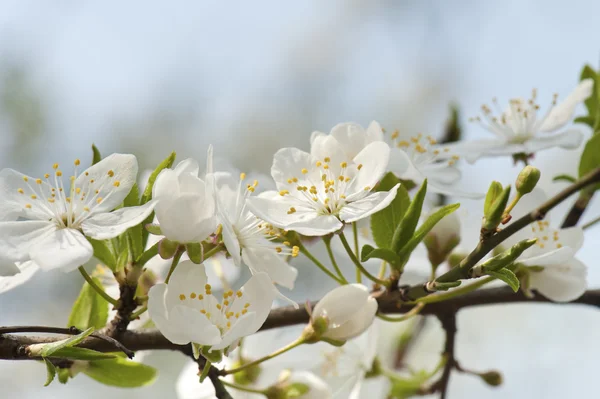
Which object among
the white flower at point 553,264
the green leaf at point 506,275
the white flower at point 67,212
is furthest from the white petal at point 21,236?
the white flower at point 553,264

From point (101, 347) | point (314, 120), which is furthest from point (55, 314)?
point (101, 347)

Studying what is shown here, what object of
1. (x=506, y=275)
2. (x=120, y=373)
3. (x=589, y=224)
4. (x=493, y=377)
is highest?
(x=506, y=275)

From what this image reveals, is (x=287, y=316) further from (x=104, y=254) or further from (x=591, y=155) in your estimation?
(x=591, y=155)

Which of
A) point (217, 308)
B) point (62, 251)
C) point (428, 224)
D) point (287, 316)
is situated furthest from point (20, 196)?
point (428, 224)

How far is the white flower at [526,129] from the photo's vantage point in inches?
43.8

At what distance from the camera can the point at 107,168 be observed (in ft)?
2.58

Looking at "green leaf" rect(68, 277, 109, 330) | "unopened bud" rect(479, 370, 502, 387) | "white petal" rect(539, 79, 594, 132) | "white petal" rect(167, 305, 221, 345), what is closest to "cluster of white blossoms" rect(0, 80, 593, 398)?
"white petal" rect(167, 305, 221, 345)

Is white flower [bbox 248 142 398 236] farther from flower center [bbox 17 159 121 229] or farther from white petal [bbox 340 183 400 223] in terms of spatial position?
flower center [bbox 17 159 121 229]

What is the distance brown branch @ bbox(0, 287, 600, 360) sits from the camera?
2.35 feet

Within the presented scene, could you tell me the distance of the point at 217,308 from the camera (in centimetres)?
77

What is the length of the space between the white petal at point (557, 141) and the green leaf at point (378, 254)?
42cm

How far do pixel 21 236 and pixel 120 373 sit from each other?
0.86 ft

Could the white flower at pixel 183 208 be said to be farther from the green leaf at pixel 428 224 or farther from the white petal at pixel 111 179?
the green leaf at pixel 428 224

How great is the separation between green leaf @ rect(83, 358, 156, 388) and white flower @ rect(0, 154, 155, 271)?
20 cm
